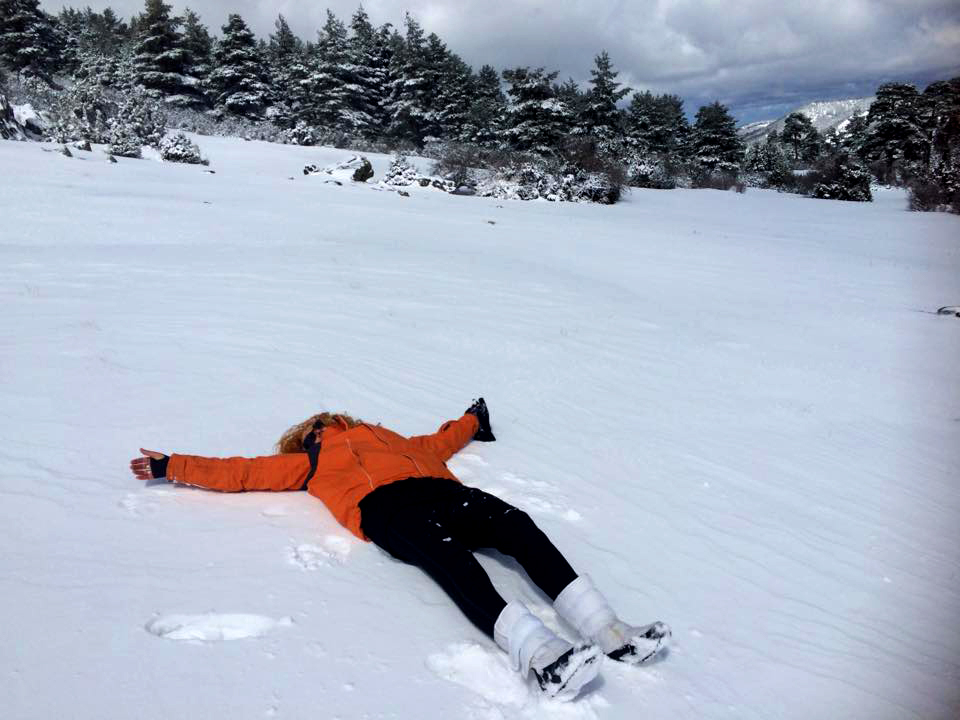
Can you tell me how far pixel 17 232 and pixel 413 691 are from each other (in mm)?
9731

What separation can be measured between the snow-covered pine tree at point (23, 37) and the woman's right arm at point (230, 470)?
33.3 meters

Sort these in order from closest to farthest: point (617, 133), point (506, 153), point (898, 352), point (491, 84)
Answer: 1. point (898, 352)
2. point (506, 153)
3. point (617, 133)
4. point (491, 84)

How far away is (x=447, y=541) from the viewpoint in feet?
8.51

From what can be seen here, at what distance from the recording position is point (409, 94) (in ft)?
105

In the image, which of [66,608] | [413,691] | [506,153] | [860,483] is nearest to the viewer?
[413,691]

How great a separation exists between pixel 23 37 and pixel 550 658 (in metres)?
39.1

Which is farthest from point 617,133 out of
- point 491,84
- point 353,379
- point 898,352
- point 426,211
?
point 353,379

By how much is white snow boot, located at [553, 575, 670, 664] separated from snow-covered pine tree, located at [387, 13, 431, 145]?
109 feet

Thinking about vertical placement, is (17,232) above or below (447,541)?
above

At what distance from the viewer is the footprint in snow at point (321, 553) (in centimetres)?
276

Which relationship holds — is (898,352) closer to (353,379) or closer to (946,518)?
(946,518)

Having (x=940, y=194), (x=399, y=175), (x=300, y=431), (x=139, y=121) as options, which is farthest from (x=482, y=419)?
(x=940, y=194)

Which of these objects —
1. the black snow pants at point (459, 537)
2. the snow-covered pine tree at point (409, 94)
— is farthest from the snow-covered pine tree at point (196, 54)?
the black snow pants at point (459, 537)

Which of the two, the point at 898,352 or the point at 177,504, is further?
the point at 898,352
